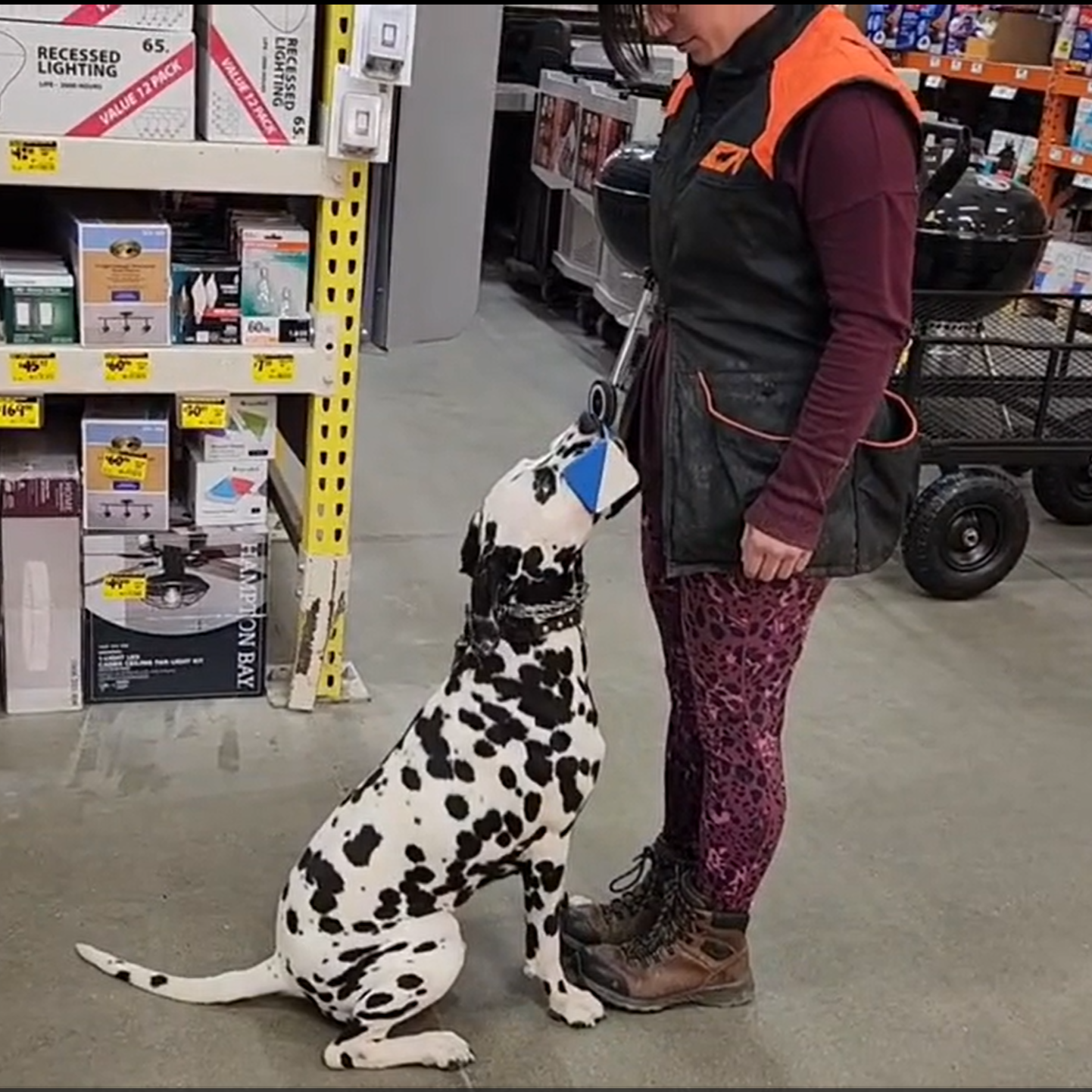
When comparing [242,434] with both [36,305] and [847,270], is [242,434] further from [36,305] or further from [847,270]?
[847,270]

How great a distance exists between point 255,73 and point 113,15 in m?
0.22

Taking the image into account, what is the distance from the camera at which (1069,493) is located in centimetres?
399

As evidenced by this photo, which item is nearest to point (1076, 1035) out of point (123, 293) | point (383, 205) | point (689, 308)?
point (689, 308)

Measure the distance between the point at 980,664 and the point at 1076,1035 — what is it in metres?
1.22

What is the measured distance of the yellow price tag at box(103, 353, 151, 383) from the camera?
2355mm

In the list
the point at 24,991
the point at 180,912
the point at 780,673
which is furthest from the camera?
the point at 180,912

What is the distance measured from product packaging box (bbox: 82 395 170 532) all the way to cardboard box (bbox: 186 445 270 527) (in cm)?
5

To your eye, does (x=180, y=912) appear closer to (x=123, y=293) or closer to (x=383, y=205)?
(x=123, y=293)

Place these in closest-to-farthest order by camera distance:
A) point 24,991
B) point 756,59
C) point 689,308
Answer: point 756,59
point 689,308
point 24,991

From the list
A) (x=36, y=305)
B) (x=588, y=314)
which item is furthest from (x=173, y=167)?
(x=588, y=314)

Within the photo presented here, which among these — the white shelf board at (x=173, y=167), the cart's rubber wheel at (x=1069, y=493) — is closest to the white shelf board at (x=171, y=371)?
the white shelf board at (x=173, y=167)

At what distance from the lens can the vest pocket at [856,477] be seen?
1650mm

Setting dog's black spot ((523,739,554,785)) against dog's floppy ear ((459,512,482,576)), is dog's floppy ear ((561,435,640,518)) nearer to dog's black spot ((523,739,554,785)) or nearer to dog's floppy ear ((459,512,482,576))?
dog's floppy ear ((459,512,482,576))

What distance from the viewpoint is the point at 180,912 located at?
82.8 inches
